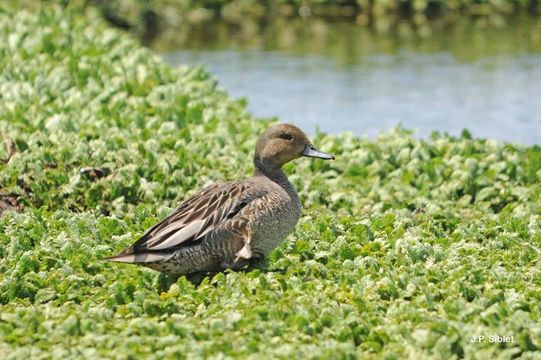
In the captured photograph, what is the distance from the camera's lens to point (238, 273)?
23.6ft

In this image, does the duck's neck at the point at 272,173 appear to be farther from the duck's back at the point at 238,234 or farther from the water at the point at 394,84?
the water at the point at 394,84

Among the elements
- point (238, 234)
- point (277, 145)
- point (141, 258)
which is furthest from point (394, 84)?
point (141, 258)

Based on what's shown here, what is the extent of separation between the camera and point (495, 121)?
52.3ft

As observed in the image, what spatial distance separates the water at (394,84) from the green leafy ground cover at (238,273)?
331cm

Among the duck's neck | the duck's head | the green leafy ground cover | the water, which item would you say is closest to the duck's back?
the green leafy ground cover

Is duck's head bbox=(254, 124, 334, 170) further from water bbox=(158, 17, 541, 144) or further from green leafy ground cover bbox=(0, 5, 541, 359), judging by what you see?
water bbox=(158, 17, 541, 144)

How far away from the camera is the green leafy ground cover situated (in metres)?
6.24

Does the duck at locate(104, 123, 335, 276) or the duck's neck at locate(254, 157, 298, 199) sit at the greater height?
the duck's neck at locate(254, 157, 298, 199)

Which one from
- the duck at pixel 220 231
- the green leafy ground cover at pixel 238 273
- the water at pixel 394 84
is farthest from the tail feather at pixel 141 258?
the water at pixel 394 84

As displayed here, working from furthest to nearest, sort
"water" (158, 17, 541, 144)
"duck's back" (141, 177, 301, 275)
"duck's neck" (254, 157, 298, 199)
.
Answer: "water" (158, 17, 541, 144)
"duck's neck" (254, 157, 298, 199)
"duck's back" (141, 177, 301, 275)

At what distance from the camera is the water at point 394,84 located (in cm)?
1611

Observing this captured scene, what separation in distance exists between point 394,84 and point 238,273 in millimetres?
11617

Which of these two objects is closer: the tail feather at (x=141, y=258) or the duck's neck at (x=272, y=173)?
the tail feather at (x=141, y=258)

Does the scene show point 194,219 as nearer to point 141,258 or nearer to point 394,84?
point 141,258
